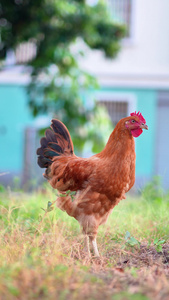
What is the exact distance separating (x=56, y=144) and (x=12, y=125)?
10.6 metres

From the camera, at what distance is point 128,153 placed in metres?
3.52

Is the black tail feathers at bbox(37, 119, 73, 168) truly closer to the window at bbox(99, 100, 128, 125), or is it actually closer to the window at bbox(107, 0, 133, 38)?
the window at bbox(99, 100, 128, 125)

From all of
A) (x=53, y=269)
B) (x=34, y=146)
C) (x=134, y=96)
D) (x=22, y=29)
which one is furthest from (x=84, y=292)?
(x=134, y=96)

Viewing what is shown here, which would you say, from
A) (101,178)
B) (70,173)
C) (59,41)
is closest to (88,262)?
(101,178)

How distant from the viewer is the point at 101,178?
3.51 m

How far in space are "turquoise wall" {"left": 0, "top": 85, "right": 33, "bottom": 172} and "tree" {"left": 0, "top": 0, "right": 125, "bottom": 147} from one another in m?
5.69

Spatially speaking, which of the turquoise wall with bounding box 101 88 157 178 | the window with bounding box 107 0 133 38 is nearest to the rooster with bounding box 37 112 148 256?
the turquoise wall with bounding box 101 88 157 178

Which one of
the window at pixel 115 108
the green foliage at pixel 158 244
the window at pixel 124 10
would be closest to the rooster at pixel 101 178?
the green foliage at pixel 158 244

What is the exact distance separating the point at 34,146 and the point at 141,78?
4.52 meters

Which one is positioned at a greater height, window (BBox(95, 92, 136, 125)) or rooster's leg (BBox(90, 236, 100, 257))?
window (BBox(95, 92, 136, 125))

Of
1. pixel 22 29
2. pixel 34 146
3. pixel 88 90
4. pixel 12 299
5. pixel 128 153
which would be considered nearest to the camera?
pixel 12 299

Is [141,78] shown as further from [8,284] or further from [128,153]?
[8,284]

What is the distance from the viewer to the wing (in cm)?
366

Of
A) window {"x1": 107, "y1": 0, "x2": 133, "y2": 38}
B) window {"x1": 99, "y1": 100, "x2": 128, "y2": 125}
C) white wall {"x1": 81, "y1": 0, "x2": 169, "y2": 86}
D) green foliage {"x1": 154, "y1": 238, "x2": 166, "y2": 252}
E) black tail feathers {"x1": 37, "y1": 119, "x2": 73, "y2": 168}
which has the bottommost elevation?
green foliage {"x1": 154, "y1": 238, "x2": 166, "y2": 252}
